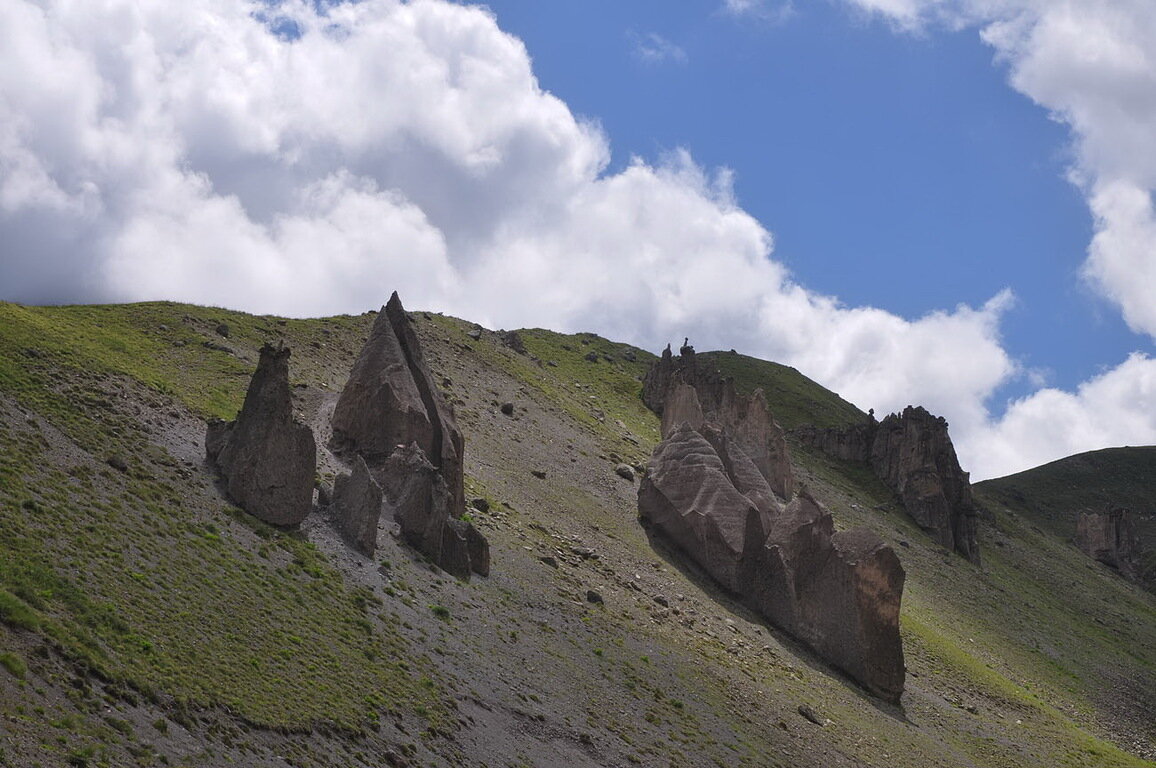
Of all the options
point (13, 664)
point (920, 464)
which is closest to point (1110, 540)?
point (920, 464)

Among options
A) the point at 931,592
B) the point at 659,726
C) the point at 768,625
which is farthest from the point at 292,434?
the point at 931,592

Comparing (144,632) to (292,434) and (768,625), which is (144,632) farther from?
(768,625)

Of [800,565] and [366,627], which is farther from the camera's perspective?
[800,565]

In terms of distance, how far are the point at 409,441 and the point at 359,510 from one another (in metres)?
9.83

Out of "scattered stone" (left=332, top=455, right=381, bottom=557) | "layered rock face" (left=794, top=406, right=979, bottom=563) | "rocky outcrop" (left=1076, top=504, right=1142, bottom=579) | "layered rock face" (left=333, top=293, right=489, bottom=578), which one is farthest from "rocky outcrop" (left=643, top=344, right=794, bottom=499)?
"rocky outcrop" (left=1076, top=504, right=1142, bottom=579)

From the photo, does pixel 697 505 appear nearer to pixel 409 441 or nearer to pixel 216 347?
pixel 409 441

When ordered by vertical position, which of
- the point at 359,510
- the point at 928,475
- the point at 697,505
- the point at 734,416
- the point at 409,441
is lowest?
the point at 359,510

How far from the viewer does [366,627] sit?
129ft

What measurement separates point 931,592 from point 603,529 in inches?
1780

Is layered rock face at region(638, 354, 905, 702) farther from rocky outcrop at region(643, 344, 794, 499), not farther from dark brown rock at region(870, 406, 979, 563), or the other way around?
dark brown rock at region(870, 406, 979, 563)

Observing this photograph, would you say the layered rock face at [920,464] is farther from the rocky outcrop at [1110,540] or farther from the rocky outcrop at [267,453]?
the rocky outcrop at [267,453]

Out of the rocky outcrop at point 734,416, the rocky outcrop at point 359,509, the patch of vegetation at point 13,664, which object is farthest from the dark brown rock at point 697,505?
the patch of vegetation at point 13,664

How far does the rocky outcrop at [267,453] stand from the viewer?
4266 centimetres

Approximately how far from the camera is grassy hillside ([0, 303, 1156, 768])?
91.0 ft
